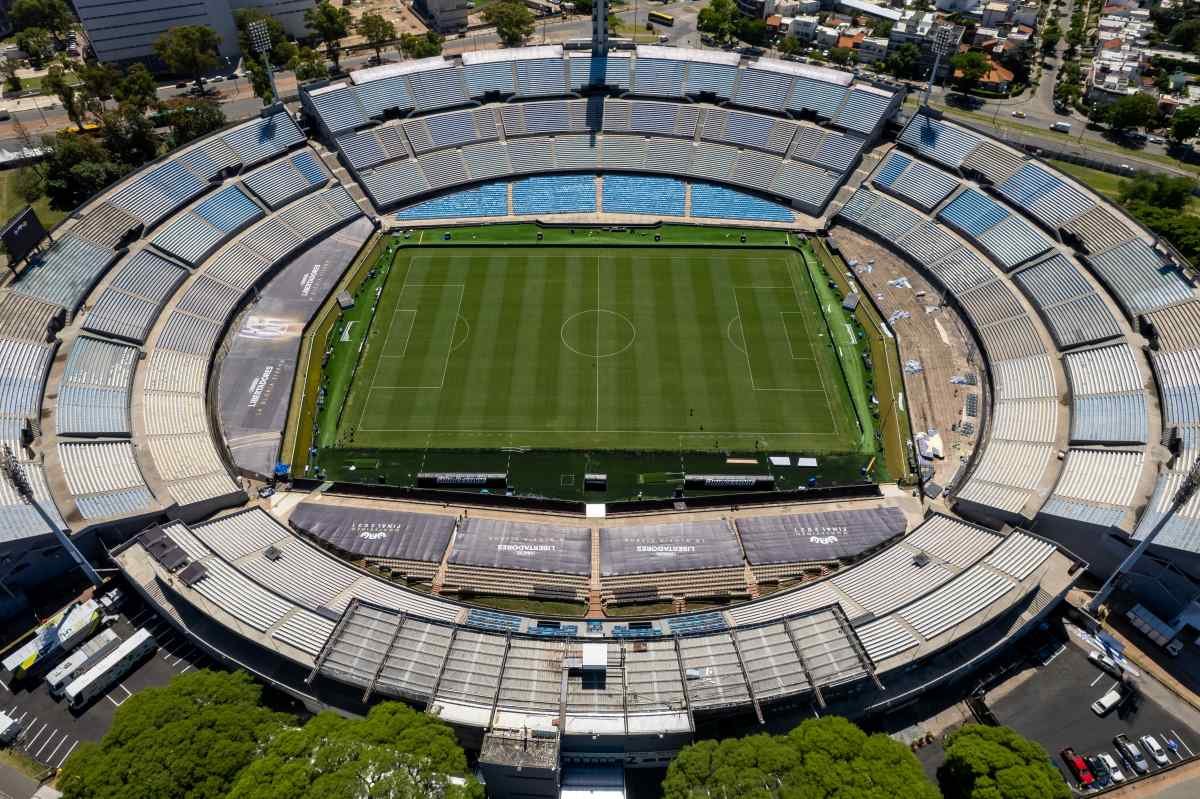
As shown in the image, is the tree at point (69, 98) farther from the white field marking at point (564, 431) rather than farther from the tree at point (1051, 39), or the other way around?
the tree at point (1051, 39)

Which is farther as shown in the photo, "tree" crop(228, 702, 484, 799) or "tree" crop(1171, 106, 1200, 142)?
"tree" crop(1171, 106, 1200, 142)

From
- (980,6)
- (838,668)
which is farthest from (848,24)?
(838,668)

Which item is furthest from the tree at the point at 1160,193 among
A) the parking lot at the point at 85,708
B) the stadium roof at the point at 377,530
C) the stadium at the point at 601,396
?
the parking lot at the point at 85,708

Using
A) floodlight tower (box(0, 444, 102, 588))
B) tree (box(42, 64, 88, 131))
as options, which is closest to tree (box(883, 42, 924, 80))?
tree (box(42, 64, 88, 131))

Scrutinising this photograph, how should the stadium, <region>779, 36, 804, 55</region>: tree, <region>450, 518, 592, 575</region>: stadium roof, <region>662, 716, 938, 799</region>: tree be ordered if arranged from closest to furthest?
<region>662, 716, 938, 799</region>: tree < the stadium < <region>450, 518, 592, 575</region>: stadium roof < <region>779, 36, 804, 55</region>: tree

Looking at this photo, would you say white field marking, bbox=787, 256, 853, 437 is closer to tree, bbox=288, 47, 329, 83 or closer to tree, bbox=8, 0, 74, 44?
tree, bbox=288, 47, 329, 83

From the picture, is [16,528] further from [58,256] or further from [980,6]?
[980,6]

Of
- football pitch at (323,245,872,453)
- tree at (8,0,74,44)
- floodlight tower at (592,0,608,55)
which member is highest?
tree at (8,0,74,44)
